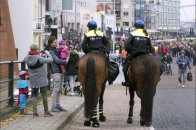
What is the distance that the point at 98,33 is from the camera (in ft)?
41.6

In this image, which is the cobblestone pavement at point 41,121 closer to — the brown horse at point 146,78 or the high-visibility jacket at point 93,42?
the high-visibility jacket at point 93,42

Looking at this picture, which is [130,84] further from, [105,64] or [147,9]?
[147,9]

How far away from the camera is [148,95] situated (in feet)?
40.4

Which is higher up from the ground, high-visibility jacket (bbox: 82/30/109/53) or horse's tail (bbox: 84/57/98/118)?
high-visibility jacket (bbox: 82/30/109/53)

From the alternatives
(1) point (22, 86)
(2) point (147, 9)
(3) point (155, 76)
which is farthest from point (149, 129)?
(2) point (147, 9)

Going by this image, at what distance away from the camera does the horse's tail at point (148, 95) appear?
1225 centimetres

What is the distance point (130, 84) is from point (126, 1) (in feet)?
347

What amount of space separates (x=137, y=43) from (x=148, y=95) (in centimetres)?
119

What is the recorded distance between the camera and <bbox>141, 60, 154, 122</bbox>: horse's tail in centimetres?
1225

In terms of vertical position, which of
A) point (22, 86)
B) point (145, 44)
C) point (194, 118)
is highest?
point (145, 44)

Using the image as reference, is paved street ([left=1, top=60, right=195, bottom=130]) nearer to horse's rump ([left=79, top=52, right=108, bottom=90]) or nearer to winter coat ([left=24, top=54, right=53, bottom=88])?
winter coat ([left=24, top=54, right=53, bottom=88])

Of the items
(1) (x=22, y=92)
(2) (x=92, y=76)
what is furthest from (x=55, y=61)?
(2) (x=92, y=76)

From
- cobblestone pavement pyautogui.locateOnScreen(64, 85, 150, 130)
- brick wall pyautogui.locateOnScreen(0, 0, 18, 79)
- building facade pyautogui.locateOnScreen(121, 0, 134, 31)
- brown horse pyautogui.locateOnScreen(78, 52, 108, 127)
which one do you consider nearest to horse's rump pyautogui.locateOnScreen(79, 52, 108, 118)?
brown horse pyautogui.locateOnScreen(78, 52, 108, 127)

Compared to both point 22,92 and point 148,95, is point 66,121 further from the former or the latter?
point 148,95
